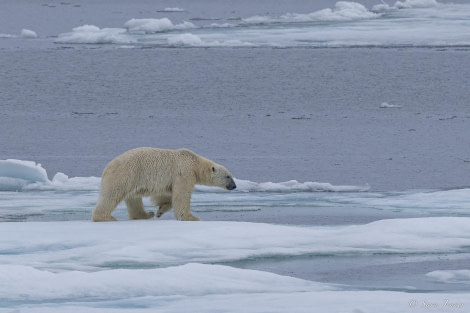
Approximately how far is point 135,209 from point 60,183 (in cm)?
171

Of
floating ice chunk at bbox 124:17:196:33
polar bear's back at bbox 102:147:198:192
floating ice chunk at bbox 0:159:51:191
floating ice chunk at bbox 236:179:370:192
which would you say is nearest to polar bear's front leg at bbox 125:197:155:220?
polar bear's back at bbox 102:147:198:192

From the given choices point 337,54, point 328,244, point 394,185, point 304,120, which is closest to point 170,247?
point 328,244

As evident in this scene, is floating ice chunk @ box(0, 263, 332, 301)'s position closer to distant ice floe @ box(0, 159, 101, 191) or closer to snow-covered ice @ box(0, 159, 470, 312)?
snow-covered ice @ box(0, 159, 470, 312)

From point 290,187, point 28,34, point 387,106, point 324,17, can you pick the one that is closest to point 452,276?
point 290,187

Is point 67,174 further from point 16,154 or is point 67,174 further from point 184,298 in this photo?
point 184,298

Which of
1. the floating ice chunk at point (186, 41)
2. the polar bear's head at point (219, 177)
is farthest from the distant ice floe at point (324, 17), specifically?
the polar bear's head at point (219, 177)

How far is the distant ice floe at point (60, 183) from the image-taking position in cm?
797

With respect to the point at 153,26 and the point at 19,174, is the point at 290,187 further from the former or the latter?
the point at 153,26

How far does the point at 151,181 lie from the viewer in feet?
20.7

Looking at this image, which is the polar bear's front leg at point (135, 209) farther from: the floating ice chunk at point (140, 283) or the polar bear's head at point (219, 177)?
the floating ice chunk at point (140, 283)

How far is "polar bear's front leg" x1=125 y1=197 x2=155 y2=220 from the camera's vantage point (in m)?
6.46

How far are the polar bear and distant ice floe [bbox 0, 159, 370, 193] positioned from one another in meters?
1.43

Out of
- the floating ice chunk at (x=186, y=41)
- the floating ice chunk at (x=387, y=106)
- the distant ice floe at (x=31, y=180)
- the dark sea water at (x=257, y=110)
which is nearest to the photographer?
the distant ice floe at (x=31, y=180)

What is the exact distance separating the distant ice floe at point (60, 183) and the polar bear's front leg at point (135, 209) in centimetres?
149
